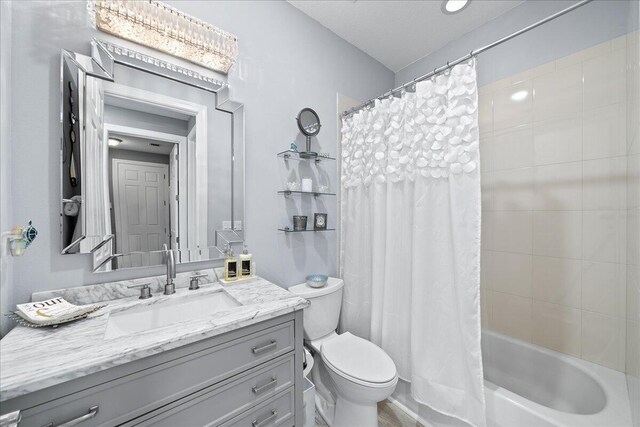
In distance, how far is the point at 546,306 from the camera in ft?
5.23

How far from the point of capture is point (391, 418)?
1.52 m

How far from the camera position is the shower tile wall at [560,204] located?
4.49 ft

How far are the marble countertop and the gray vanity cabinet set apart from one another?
48mm

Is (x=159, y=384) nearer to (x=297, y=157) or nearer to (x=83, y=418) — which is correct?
(x=83, y=418)

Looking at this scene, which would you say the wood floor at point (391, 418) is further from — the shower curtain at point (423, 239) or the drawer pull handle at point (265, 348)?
the drawer pull handle at point (265, 348)

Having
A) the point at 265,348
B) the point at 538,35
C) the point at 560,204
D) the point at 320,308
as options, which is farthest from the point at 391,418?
the point at 538,35

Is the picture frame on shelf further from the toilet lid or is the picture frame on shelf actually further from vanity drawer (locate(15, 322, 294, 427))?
vanity drawer (locate(15, 322, 294, 427))

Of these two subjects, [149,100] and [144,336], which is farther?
[149,100]

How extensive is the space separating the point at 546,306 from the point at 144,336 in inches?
86.7

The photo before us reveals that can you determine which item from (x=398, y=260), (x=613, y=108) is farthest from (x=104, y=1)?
(x=613, y=108)

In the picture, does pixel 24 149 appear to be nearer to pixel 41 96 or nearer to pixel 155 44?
pixel 41 96

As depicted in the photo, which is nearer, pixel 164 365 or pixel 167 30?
pixel 164 365

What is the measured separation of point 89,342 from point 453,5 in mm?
2586

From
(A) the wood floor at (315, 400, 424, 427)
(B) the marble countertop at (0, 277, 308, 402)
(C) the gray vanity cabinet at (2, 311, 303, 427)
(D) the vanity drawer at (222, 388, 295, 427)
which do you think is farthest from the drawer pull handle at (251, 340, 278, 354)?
(A) the wood floor at (315, 400, 424, 427)
